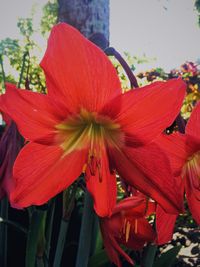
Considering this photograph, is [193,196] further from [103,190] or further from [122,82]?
[122,82]

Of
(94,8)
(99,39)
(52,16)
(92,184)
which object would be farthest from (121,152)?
(52,16)

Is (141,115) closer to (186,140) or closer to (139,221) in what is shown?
(186,140)

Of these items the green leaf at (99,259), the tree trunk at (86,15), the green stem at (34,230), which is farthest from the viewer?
the tree trunk at (86,15)

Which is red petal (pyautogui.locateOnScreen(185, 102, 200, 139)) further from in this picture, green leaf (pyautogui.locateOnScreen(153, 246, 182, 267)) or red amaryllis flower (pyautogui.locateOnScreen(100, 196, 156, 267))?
green leaf (pyautogui.locateOnScreen(153, 246, 182, 267))

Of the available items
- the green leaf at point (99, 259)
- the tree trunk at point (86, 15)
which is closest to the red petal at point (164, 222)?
the green leaf at point (99, 259)

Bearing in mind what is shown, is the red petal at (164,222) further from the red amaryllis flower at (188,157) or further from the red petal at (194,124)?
the red petal at (194,124)

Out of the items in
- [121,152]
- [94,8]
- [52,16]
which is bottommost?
[121,152]

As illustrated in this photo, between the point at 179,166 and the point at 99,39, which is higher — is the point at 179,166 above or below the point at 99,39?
below

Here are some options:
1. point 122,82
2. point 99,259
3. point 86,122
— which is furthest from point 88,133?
point 122,82
